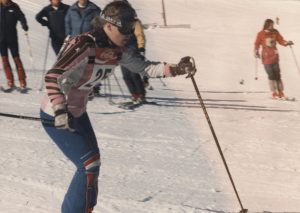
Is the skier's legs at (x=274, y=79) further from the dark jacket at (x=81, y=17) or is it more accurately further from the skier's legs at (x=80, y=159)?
the skier's legs at (x=80, y=159)

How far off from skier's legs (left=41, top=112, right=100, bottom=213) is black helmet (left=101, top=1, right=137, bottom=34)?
2.48ft

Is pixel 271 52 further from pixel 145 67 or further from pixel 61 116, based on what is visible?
pixel 61 116

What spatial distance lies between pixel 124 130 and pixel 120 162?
1.65 meters

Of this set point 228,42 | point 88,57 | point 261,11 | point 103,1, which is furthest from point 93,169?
point 261,11

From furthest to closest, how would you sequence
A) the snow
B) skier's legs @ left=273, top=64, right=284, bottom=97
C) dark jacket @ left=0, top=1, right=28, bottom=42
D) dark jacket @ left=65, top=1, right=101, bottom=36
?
skier's legs @ left=273, top=64, right=284, bottom=97
dark jacket @ left=0, top=1, right=28, bottom=42
dark jacket @ left=65, top=1, right=101, bottom=36
the snow

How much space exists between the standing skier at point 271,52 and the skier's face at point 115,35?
9038 mm

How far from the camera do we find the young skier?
11.7 ft

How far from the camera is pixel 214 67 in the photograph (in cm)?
1798

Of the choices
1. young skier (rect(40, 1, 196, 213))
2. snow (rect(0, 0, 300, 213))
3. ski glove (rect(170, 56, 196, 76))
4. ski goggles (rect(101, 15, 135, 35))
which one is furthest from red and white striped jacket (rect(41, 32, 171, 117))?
snow (rect(0, 0, 300, 213))

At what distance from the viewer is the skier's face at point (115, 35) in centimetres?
371

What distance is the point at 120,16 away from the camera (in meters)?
3.68

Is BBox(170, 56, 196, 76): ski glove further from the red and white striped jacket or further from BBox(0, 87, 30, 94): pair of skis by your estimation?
BBox(0, 87, 30, 94): pair of skis

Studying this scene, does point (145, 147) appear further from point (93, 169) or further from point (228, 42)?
point (228, 42)

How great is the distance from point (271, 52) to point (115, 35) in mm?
9405
